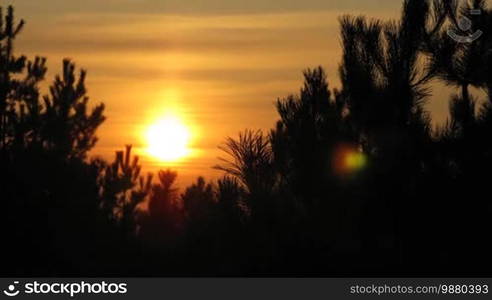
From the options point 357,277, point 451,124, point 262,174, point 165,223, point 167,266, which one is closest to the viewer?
point 357,277

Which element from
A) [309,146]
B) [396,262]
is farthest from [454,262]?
[309,146]

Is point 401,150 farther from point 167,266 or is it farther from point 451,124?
point 167,266

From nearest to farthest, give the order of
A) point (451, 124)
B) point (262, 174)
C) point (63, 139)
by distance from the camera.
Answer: point (262, 174) < point (451, 124) < point (63, 139)

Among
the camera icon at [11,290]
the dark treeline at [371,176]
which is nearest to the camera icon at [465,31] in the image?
the dark treeline at [371,176]

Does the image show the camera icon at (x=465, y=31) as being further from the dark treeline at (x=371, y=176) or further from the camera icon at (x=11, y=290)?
the camera icon at (x=11, y=290)

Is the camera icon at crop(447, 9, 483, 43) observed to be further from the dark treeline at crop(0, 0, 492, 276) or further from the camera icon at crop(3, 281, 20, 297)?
the camera icon at crop(3, 281, 20, 297)

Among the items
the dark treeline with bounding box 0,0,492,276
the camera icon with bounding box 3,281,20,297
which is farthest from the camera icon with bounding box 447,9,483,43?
the camera icon with bounding box 3,281,20,297

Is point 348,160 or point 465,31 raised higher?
point 465,31

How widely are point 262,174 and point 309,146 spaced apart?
157 centimetres

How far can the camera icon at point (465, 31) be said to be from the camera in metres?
14.3

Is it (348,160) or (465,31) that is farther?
(465,31)

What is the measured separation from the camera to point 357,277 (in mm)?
11820

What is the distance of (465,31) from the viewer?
567 inches

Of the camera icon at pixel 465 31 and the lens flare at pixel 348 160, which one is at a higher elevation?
the camera icon at pixel 465 31
